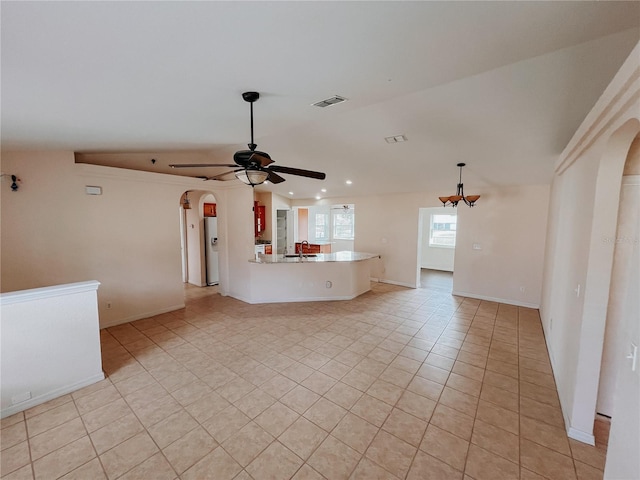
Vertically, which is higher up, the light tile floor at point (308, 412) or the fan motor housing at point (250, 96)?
the fan motor housing at point (250, 96)

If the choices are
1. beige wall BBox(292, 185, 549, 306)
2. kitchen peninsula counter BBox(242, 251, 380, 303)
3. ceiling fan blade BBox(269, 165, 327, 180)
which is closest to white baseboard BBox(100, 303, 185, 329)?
kitchen peninsula counter BBox(242, 251, 380, 303)

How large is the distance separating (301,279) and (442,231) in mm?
5905

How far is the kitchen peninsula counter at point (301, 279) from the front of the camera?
5.52 meters

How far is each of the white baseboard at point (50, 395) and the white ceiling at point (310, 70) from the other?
258 cm

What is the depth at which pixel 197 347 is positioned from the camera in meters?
3.64

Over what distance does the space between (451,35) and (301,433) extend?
121 inches

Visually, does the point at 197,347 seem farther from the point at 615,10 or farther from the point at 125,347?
the point at 615,10

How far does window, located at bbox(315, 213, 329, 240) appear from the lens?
10.4 metres

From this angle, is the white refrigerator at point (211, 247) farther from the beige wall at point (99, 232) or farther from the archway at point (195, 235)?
the beige wall at point (99, 232)

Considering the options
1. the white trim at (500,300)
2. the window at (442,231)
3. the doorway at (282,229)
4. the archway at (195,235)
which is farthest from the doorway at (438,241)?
the archway at (195,235)

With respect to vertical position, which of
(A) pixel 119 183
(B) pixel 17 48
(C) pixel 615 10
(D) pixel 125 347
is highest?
(C) pixel 615 10

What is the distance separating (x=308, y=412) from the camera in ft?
7.96

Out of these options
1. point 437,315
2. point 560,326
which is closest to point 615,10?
point 560,326

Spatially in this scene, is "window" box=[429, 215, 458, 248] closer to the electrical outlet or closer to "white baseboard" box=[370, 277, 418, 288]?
"white baseboard" box=[370, 277, 418, 288]
